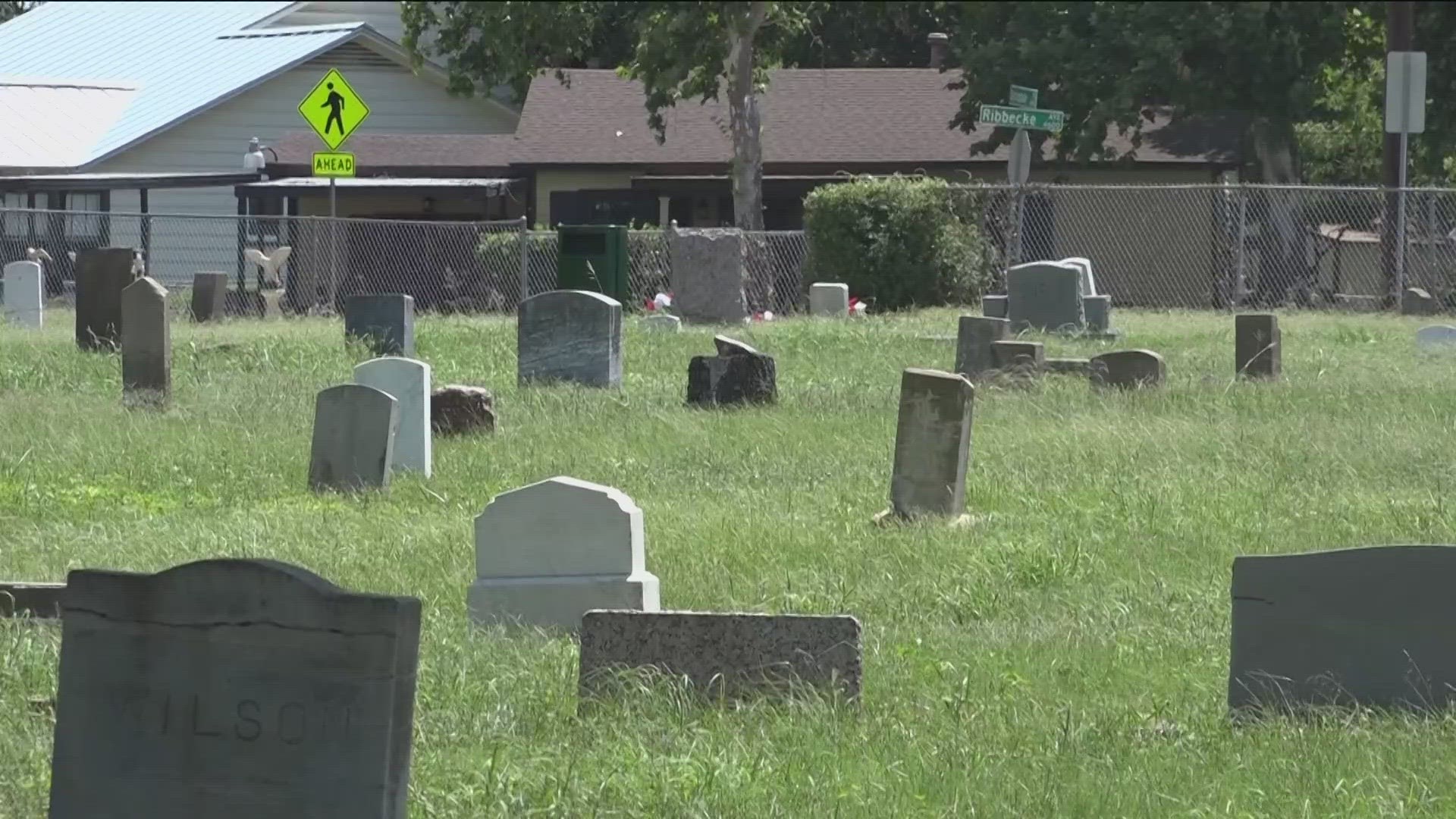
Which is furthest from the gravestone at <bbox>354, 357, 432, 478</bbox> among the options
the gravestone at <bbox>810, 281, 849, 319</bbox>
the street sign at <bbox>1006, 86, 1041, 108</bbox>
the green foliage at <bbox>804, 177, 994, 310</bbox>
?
the green foliage at <bbox>804, 177, 994, 310</bbox>

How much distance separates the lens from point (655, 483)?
495 inches

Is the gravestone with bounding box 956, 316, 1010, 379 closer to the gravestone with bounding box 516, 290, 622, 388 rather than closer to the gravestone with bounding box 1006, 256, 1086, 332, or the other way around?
the gravestone with bounding box 516, 290, 622, 388

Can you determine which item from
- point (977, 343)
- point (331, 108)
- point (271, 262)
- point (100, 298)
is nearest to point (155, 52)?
point (271, 262)

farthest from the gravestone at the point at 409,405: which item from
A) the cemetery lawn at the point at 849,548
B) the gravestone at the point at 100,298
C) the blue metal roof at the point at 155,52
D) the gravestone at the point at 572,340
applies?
the blue metal roof at the point at 155,52

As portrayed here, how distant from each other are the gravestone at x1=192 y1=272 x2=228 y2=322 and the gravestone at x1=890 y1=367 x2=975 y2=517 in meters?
18.7

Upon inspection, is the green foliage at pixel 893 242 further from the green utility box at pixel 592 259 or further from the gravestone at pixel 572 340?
the gravestone at pixel 572 340

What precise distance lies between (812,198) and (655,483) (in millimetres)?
18112

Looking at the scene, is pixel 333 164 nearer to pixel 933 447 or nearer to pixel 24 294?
pixel 24 294

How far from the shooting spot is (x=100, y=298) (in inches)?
850

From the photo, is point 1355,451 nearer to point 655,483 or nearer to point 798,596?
point 655,483

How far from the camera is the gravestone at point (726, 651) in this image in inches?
280

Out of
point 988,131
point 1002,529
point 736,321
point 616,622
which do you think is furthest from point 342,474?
point 988,131

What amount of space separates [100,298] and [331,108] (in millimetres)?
6071

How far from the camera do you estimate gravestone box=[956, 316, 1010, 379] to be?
1784cm
